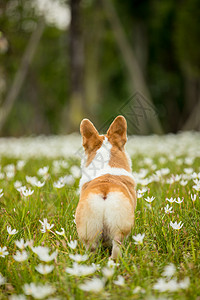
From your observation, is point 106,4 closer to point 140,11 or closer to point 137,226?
point 140,11

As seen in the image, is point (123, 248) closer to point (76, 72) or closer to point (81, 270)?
point (81, 270)

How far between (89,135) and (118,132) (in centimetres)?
27

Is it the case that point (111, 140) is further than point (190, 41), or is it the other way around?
point (190, 41)

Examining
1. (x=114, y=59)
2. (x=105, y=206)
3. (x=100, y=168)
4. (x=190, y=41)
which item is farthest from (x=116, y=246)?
(x=114, y=59)

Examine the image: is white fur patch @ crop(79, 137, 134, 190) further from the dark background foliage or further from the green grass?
the dark background foliage

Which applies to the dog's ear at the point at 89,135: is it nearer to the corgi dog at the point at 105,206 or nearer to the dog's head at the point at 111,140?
the dog's head at the point at 111,140

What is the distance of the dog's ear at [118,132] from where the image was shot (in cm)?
300

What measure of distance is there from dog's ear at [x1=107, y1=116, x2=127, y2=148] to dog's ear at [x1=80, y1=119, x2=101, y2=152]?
13 centimetres

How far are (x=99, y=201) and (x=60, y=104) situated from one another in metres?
27.2

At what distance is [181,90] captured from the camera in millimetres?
23375

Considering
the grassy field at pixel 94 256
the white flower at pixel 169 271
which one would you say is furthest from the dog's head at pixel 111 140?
the white flower at pixel 169 271

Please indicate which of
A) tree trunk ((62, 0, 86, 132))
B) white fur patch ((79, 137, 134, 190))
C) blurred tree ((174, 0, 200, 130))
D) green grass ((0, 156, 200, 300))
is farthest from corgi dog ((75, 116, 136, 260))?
blurred tree ((174, 0, 200, 130))

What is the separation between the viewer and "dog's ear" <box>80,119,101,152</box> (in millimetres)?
2926

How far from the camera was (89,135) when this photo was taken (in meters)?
2.97
